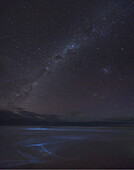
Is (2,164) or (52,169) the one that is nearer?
(52,169)

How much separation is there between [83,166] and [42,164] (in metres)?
1.42

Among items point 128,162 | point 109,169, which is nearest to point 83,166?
point 109,169

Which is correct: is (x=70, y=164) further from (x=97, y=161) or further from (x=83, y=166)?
(x=97, y=161)

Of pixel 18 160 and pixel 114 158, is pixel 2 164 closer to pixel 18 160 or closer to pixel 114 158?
pixel 18 160

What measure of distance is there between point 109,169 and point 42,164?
2253 mm

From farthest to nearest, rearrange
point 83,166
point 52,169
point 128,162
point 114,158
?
point 114,158 → point 128,162 → point 83,166 → point 52,169

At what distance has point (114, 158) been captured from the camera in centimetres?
645

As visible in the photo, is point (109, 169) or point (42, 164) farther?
point (42, 164)

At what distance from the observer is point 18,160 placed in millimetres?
5984

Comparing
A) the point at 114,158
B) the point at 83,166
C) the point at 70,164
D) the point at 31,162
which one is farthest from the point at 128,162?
the point at 31,162

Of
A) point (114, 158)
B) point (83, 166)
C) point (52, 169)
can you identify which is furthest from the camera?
point (114, 158)

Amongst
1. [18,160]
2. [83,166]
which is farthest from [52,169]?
[18,160]

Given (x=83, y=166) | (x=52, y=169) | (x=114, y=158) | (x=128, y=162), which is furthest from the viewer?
(x=114, y=158)

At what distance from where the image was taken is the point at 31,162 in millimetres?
5715
